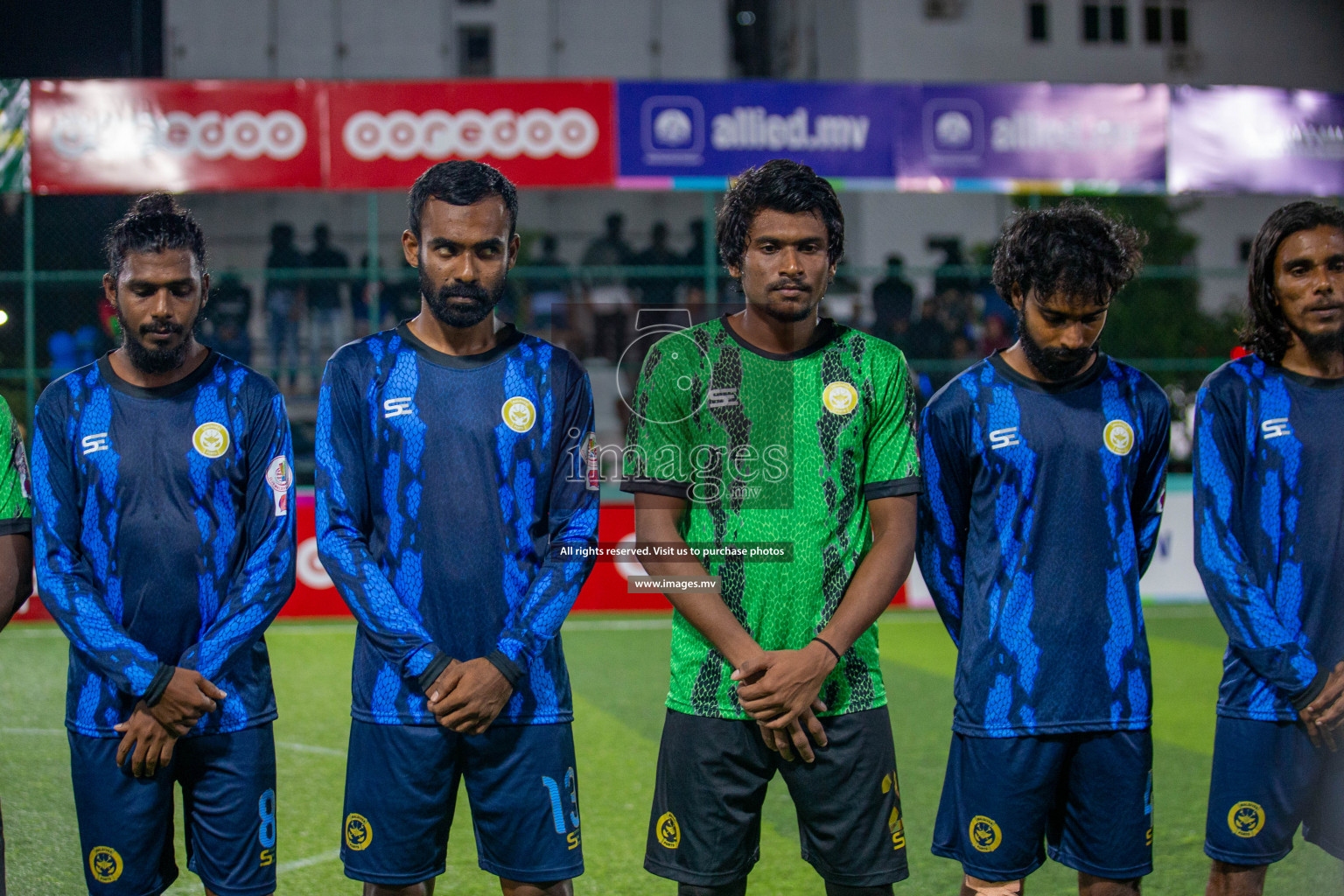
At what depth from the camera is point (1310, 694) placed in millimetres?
2951

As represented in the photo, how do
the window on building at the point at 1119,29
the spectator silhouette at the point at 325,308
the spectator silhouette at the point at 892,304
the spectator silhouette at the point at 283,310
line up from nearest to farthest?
the spectator silhouette at the point at 283,310 → the spectator silhouette at the point at 892,304 → the spectator silhouette at the point at 325,308 → the window on building at the point at 1119,29

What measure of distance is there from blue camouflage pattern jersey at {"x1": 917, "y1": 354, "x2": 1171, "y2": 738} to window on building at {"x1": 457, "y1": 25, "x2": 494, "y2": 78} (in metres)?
31.6

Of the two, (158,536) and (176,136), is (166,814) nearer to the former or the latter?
(158,536)

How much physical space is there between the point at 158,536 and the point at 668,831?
1.41 meters

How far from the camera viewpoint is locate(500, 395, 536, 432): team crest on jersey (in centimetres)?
295

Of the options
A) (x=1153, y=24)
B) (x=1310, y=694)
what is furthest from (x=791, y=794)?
(x=1153, y=24)

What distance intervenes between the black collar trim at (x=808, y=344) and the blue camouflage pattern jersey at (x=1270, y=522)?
1.01 metres

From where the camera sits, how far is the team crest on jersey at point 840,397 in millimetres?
2908

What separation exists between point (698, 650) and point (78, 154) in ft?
29.5

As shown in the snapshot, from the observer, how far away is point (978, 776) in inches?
115

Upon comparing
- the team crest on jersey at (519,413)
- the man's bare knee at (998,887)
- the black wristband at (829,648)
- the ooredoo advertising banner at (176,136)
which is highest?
the ooredoo advertising banner at (176,136)

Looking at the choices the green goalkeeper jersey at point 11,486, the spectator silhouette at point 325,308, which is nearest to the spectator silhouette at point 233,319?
the spectator silhouette at point 325,308

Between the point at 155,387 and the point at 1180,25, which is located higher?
the point at 1180,25

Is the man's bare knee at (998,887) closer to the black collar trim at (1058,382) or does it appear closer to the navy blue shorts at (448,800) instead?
the navy blue shorts at (448,800)
